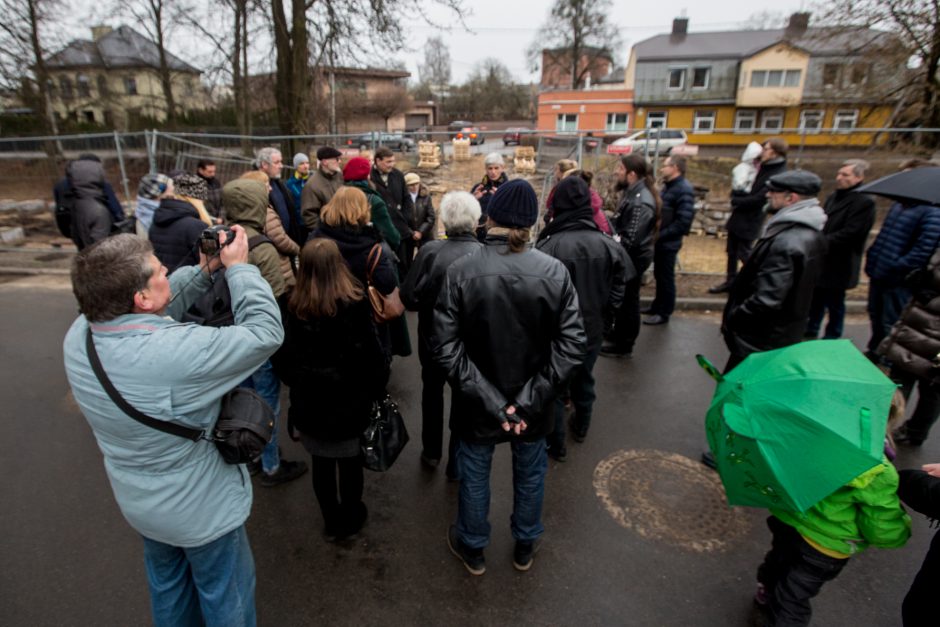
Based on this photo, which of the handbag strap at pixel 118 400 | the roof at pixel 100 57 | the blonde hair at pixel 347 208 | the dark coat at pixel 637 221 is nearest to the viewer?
the handbag strap at pixel 118 400

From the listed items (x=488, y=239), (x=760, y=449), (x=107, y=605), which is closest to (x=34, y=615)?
(x=107, y=605)

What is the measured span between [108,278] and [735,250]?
712cm

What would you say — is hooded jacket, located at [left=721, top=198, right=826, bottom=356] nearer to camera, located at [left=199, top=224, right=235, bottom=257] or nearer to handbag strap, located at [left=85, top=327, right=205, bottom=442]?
camera, located at [left=199, top=224, right=235, bottom=257]

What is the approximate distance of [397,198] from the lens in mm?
5863

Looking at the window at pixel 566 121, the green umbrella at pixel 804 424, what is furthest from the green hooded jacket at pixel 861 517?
the window at pixel 566 121

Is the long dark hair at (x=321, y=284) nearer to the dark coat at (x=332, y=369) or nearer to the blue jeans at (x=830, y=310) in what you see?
the dark coat at (x=332, y=369)

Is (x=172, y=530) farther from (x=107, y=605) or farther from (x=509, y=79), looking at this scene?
(x=509, y=79)

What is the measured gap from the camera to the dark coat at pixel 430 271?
9.71 feet

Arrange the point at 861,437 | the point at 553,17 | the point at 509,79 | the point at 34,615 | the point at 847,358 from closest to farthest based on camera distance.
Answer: the point at 861,437 → the point at 847,358 → the point at 34,615 → the point at 553,17 → the point at 509,79

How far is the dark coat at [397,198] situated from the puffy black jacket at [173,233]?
8.12 ft

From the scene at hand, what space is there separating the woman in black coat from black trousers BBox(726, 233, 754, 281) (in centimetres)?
577

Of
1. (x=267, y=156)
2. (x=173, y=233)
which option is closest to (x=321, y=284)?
(x=173, y=233)

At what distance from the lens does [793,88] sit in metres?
33.7

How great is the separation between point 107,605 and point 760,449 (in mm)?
3056
